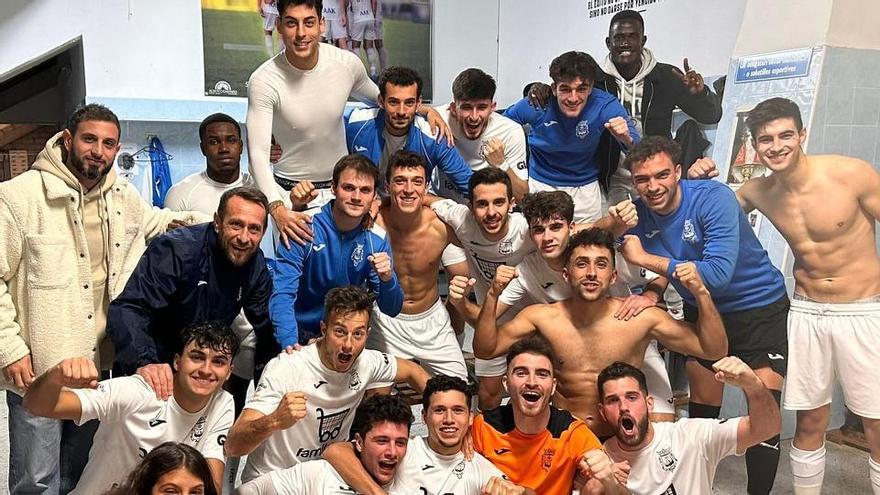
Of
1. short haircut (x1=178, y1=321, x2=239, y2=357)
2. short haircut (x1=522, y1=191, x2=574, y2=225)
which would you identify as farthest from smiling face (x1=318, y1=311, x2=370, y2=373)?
short haircut (x1=522, y1=191, x2=574, y2=225)

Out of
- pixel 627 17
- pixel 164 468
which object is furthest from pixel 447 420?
pixel 627 17

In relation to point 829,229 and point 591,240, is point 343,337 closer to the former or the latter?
point 591,240

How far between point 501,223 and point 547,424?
41.5 inches

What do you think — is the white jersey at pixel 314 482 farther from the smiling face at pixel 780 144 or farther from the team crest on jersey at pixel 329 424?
the smiling face at pixel 780 144

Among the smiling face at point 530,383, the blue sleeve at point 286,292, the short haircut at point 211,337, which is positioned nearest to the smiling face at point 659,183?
the smiling face at point 530,383

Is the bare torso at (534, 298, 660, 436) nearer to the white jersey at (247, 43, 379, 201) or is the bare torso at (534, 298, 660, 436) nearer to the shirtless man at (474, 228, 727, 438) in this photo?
the shirtless man at (474, 228, 727, 438)

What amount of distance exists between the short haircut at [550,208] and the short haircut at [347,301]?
0.92 meters

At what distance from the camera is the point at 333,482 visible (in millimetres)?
2957

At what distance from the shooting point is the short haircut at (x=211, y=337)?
288cm

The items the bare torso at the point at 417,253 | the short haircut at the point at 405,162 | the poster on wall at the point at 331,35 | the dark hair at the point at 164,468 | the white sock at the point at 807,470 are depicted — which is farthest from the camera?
the poster on wall at the point at 331,35

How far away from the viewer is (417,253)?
153 inches

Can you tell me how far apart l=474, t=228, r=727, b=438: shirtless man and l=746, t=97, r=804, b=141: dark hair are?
2.21 ft

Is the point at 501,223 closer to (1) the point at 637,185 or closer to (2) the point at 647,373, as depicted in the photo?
(1) the point at 637,185

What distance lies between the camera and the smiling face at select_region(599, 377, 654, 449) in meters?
3.05
